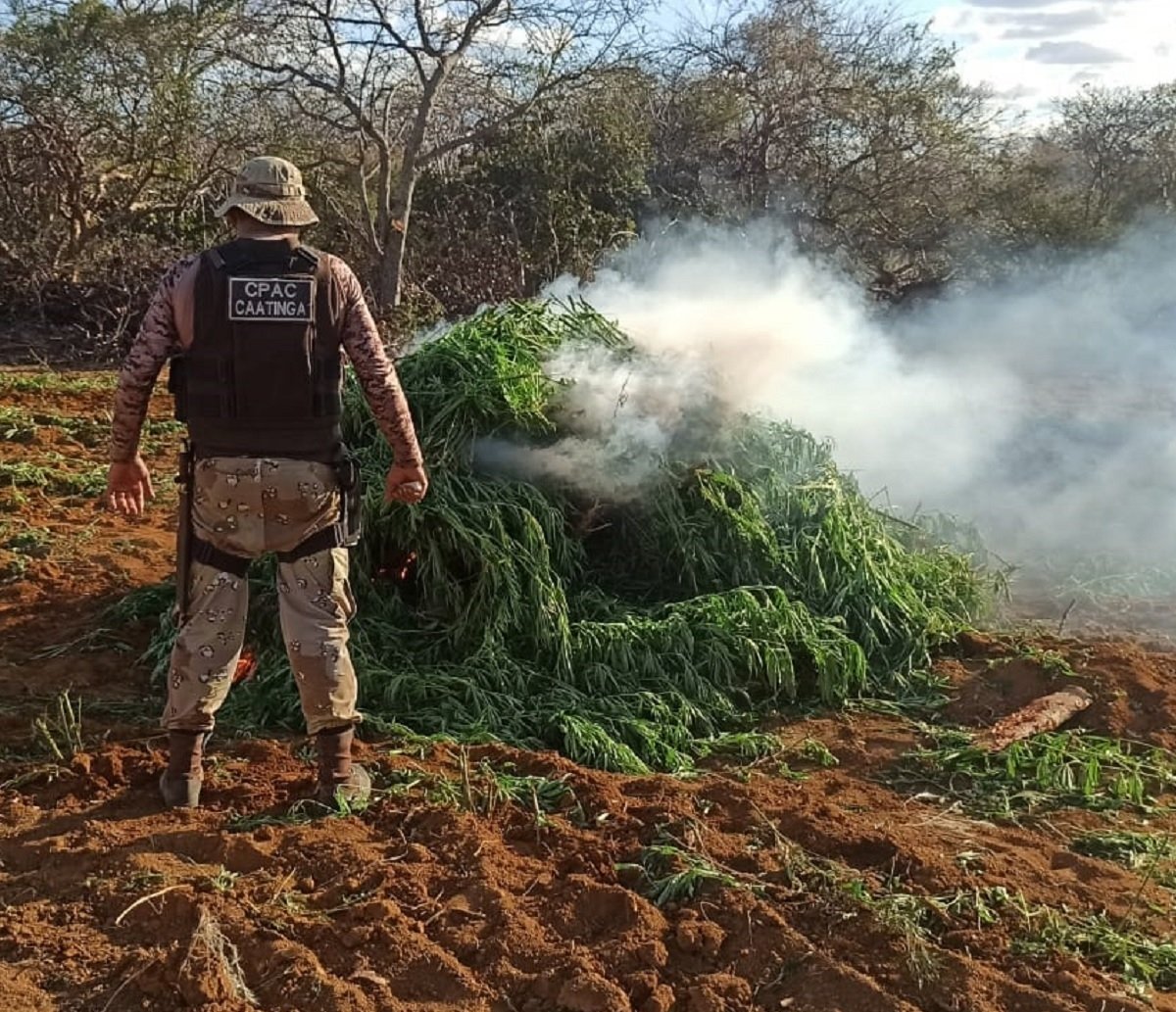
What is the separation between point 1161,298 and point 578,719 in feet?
35.7

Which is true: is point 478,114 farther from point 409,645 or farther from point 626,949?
point 626,949

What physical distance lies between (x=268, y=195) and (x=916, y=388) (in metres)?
6.43

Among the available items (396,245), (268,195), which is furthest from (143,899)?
(396,245)

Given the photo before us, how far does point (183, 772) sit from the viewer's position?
3672 mm

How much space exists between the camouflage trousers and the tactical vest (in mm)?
83

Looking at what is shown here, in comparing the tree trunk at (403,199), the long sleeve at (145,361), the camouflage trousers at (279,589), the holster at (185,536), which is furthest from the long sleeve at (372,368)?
the tree trunk at (403,199)

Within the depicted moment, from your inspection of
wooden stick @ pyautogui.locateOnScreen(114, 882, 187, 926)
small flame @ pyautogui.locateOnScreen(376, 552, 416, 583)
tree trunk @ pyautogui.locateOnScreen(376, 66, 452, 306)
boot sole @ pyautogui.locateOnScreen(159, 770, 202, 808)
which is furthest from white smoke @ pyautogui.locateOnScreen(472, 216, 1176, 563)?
tree trunk @ pyautogui.locateOnScreen(376, 66, 452, 306)

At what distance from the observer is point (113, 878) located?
3.20 metres

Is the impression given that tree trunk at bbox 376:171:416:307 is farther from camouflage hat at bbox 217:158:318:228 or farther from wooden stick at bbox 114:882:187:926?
wooden stick at bbox 114:882:187:926

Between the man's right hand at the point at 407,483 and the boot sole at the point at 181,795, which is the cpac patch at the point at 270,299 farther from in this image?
the boot sole at the point at 181,795

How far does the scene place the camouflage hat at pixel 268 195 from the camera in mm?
3484

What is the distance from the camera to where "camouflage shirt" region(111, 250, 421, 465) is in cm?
349

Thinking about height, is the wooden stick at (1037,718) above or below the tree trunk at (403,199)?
below

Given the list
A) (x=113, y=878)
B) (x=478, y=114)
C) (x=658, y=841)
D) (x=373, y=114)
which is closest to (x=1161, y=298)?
(x=478, y=114)
